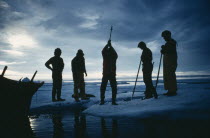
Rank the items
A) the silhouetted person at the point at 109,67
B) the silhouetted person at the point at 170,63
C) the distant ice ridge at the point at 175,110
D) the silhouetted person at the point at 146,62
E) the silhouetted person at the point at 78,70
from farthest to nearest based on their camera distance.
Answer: the silhouetted person at the point at 78,70
the silhouetted person at the point at 146,62
the silhouetted person at the point at 109,67
the silhouetted person at the point at 170,63
the distant ice ridge at the point at 175,110

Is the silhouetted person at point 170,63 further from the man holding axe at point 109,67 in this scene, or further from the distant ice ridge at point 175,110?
the man holding axe at point 109,67

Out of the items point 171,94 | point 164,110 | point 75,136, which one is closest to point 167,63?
point 171,94

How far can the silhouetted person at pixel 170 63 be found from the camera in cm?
496

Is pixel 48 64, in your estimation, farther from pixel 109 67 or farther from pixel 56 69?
pixel 109 67

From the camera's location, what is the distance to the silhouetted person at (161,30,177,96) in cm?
496

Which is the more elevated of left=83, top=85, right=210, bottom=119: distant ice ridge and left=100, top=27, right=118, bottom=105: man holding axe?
left=100, top=27, right=118, bottom=105: man holding axe

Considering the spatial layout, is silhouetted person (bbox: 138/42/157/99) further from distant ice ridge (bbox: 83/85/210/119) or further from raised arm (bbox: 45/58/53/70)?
raised arm (bbox: 45/58/53/70)

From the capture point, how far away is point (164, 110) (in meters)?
3.93

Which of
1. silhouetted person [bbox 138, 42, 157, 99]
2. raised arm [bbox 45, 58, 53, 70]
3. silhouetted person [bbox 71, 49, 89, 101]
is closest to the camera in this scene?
silhouetted person [bbox 138, 42, 157, 99]

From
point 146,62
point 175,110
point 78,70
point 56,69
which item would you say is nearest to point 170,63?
point 146,62

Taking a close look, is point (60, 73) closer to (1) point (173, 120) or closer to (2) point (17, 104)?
(2) point (17, 104)

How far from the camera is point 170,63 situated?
16.3ft

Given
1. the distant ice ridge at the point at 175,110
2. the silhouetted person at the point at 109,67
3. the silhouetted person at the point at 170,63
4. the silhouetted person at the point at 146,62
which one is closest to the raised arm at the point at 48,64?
the silhouetted person at the point at 109,67

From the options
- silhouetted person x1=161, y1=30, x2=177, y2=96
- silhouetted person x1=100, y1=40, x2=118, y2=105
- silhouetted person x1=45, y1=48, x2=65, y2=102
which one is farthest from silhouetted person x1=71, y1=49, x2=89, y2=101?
silhouetted person x1=161, y1=30, x2=177, y2=96
